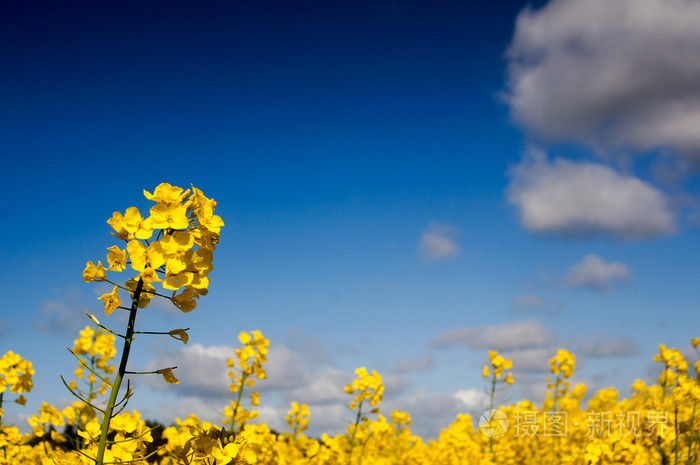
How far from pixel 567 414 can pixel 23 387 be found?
8876 mm

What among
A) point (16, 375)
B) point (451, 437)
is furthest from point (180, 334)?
point (451, 437)

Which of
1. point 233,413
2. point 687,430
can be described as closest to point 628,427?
point 687,430

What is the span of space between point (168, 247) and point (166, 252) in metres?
0.02

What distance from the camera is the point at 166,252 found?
6.76 ft

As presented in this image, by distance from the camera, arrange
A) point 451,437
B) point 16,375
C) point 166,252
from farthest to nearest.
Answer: point 451,437 < point 16,375 < point 166,252

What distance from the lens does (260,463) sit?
5.89 meters

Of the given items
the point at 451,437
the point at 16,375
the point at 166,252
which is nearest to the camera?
the point at 166,252

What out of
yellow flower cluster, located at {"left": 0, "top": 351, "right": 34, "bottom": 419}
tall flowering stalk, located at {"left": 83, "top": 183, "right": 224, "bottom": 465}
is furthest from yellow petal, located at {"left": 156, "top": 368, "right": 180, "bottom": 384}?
yellow flower cluster, located at {"left": 0, "top": 351, "right": 34, "bottom": 419}

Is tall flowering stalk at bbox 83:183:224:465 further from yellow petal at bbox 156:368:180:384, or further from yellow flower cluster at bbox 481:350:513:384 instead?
yellow flower cluster at bbox 481:350:513:384

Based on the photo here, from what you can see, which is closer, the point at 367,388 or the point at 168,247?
the point at 168,247

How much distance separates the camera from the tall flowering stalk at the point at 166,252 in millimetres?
2053

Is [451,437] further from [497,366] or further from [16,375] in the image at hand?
[16,375]

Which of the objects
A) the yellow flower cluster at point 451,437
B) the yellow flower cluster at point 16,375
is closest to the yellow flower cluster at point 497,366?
the yellow flower cluster at point 451,437

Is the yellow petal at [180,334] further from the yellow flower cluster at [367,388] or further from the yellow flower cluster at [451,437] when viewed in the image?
the yellow flower cluster at [367,388]
